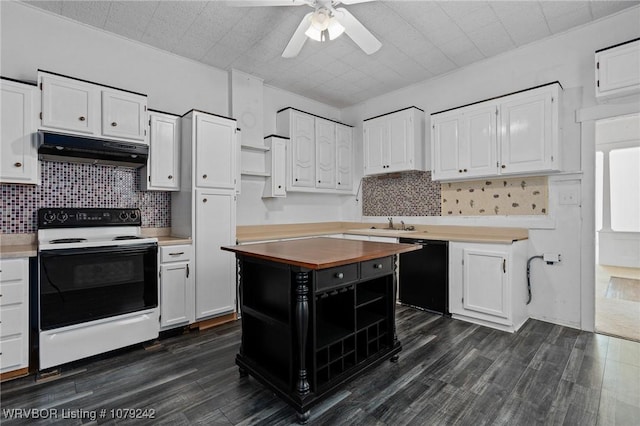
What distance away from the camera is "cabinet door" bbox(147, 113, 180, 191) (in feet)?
9.96

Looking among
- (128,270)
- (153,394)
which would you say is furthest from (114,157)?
(153,394)

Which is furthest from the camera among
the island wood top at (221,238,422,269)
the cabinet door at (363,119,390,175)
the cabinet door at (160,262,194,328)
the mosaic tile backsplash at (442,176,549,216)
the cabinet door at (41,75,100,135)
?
the cabinet door at (363,119,390,175)

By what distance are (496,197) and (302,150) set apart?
255 centimetres

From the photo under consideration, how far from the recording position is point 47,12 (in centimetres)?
275

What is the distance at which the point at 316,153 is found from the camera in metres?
4.59

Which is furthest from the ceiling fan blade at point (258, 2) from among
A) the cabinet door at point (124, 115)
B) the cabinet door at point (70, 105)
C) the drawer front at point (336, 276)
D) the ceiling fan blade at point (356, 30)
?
the drawer front at point (336, 276)

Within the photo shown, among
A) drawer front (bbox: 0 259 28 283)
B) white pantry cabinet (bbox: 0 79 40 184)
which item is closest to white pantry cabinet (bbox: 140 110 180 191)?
white pantry cabinet (bbox: 0 79 40 184)

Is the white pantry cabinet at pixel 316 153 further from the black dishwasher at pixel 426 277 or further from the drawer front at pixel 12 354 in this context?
the drawer front at pixel 12 354

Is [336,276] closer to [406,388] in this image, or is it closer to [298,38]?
[406,388]

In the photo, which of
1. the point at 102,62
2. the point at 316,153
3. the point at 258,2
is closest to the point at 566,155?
the point at 316,153

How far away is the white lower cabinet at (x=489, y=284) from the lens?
300 cm

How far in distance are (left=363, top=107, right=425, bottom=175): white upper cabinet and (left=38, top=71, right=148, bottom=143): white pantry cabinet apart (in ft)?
9.49

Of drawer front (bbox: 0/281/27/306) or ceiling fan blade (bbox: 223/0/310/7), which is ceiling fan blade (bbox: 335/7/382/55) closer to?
ceiling fan blade (bbox: 223/0/310/7)

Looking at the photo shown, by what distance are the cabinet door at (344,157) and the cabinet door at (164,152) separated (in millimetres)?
2461
